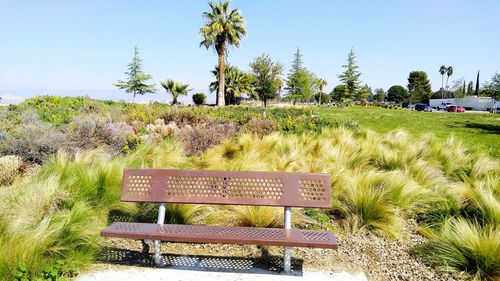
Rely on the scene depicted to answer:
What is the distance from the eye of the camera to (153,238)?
11.0 feet

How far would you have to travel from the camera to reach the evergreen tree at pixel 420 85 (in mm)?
83062

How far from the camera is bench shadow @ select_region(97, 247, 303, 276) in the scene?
356 centimetres

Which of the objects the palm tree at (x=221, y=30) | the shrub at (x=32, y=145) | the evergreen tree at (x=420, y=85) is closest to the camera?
the shrub at (x=32, y=145)

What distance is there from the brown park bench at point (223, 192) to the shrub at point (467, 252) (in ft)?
3.54

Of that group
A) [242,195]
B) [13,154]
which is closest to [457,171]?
[242,195]

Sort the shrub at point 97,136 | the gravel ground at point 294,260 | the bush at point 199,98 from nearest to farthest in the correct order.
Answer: the gravel ground at point 294,260 < the shrub at point 97,136 < the bush at point 199,98

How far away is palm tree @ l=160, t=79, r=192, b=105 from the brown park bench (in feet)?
137

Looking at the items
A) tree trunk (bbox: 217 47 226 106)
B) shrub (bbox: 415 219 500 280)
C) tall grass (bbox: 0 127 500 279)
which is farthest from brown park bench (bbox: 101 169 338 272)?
tree trunk (bbox: 217 47 226 106)

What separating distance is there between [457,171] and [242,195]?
4.55 meters

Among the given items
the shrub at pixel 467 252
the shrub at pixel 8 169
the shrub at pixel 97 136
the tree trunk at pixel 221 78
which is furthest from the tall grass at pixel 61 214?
the tree trunk at pixel 221 78

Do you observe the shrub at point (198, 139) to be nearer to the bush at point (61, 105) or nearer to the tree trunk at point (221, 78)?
the bush at point (61, 105)

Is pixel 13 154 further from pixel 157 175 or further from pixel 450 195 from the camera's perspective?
pixel 450 195

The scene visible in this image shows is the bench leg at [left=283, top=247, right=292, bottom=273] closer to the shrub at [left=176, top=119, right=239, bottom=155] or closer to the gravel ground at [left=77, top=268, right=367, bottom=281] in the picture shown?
the gravel ground at [left=77, top=268, right=367, bottom=281]

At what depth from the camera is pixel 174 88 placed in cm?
4503
